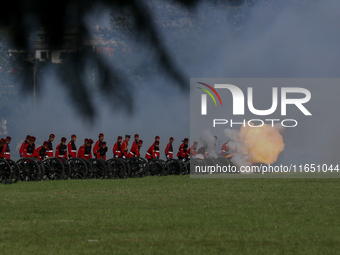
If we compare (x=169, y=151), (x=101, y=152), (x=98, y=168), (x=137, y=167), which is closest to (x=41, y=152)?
(x=98, y=168)

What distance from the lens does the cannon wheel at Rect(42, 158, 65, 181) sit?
63.6ft

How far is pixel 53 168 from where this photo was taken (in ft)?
63.9

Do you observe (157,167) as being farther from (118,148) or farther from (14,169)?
(14,169)

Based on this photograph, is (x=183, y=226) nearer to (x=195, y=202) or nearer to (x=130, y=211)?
(x=130, y=211)

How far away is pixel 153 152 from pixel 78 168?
19.6ft

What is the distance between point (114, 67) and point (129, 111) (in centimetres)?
26

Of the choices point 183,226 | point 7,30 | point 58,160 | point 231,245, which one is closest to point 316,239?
point 231,245

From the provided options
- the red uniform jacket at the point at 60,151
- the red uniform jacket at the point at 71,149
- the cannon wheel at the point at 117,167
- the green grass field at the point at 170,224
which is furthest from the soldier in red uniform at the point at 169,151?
the green grass field at the point at 170,224

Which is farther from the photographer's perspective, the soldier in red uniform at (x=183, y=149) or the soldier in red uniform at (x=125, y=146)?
the soldier in red uniform at (x=183, y=149)

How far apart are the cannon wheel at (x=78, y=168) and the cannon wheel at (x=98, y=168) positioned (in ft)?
1.47

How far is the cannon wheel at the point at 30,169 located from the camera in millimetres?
18469

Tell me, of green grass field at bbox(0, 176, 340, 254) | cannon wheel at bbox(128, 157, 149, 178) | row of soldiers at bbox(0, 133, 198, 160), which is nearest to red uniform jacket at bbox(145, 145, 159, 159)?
row of soldiers at bbox(0, 133, 198, 160)

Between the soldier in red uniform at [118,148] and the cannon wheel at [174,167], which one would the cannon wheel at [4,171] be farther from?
the cannon wheel at [174,167]

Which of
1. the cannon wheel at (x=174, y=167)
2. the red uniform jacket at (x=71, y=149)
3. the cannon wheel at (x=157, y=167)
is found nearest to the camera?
the red uniform jacket at (x=71, y=149)
